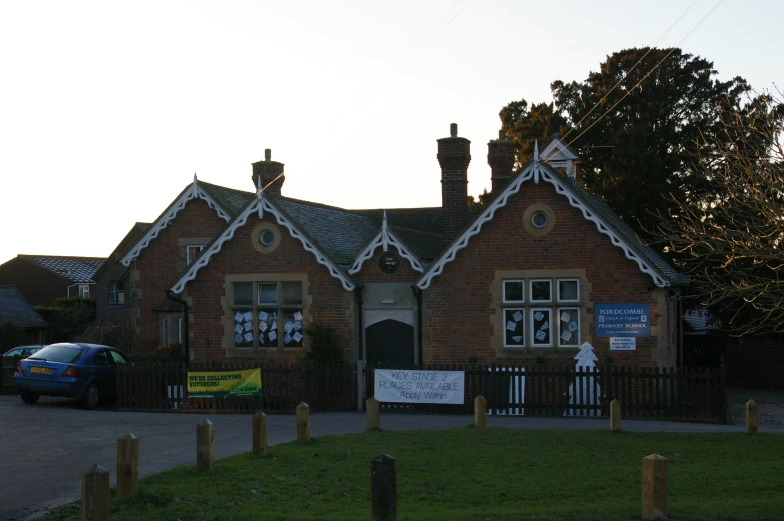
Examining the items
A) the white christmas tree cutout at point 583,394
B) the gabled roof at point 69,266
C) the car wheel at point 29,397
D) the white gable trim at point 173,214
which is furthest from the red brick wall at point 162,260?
→ the gabled roof at point 69,266

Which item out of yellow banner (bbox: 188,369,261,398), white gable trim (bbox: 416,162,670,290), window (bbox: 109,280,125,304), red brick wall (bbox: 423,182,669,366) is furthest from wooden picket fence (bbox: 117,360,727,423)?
window (bbox: 109,280,125,304)

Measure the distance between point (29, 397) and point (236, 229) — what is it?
714 centimetres

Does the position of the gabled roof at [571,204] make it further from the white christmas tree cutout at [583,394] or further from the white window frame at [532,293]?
the white christmas tree cutout at [583,394]

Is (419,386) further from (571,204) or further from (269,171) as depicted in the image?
(269,171)

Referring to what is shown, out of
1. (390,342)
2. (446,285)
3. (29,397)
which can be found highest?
(446,285)

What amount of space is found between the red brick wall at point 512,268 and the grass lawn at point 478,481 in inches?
297

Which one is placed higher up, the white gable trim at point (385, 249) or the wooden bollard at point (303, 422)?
the white gable trim at point (385, 249)

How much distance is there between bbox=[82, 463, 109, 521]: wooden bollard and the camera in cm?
981

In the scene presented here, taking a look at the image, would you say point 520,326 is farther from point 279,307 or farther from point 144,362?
point 144,362

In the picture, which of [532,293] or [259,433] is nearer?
[259,433]

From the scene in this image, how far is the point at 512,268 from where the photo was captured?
26375 millimetres

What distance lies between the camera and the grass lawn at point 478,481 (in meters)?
11.4

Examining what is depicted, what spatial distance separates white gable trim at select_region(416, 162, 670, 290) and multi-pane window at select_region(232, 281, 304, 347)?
3.85 metres

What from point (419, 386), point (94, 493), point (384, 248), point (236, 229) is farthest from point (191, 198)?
point (94, 493)
